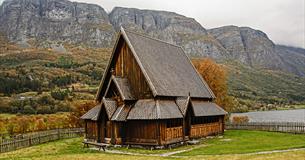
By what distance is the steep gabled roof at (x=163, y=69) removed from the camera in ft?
119

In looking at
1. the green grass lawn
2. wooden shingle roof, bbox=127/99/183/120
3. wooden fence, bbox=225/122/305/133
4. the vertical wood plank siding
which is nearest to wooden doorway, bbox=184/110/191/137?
the vertical wood plank siding

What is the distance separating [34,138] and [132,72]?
14.7 metres

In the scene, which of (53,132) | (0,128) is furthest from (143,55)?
(0,128)

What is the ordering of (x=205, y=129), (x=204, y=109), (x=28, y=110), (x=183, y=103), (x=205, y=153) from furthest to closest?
(x=28, y=110) < (x=204, y=109) < (x=205, y=129) < (x=183, y=103) < (x=205, y=153)

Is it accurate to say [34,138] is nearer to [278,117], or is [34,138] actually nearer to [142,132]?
[142,132]

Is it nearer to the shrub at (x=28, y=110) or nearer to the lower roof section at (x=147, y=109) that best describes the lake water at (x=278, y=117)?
the shrub at (x=28, y=110)

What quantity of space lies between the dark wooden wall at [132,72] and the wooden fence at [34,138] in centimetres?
1282

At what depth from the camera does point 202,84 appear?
47969 millimetres

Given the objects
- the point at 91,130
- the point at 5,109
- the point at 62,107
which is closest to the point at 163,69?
the point at 91,130

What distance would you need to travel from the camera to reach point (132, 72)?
1460 inches

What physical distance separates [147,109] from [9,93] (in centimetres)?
13147

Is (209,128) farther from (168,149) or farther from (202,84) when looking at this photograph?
(168,149)

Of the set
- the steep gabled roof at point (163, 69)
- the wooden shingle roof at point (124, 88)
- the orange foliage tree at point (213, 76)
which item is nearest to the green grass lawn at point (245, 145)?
the steep gabled roof at point (163, 69)

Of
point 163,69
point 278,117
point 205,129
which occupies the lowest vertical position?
point 278,117
